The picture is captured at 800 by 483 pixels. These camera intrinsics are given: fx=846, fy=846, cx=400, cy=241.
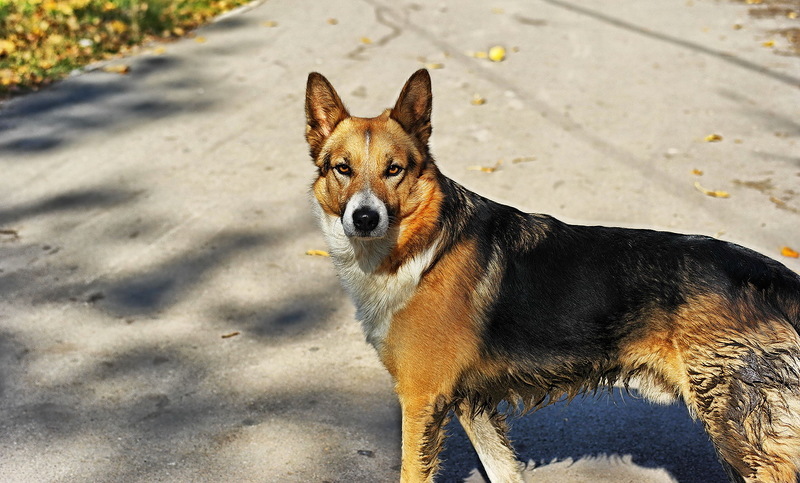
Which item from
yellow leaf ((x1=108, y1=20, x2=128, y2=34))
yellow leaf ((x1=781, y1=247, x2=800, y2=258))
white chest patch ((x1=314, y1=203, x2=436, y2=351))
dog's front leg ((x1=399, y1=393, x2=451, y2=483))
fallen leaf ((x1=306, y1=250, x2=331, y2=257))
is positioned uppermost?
white chest patch ((x1=314, y1=203, x2=436, y2=351))

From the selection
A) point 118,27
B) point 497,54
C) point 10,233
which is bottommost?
point 497,54

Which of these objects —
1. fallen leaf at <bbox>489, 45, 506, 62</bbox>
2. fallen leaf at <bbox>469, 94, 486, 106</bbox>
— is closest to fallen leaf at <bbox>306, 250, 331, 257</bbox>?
fallen leaf at <bbox>469, 94, 486, 106</bbox>

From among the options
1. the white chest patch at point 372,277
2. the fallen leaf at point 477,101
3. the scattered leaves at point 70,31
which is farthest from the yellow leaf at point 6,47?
the white chest patch at point 372,277

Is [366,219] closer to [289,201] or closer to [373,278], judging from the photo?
[373,278]

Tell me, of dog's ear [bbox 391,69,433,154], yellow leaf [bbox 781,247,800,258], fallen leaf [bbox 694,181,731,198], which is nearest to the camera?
dog's ear [bbox 391,69,433,154]

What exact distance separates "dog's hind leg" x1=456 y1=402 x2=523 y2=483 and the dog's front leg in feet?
1.21

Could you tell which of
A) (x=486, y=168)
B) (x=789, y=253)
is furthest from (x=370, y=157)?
(x=486, y=168)

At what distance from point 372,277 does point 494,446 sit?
1.10 m

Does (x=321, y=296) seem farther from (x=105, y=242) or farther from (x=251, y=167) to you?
(x=251, y=167)

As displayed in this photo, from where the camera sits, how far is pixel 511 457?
4.29 m

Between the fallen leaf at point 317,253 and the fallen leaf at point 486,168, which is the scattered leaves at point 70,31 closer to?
the fallen leaf at point 317,253

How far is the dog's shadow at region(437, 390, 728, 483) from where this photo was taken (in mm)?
4488

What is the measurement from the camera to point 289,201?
7789 mm

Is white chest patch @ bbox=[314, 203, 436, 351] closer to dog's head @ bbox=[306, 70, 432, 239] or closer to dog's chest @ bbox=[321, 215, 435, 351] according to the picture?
dog's chest @ bbox=[321, 215, 435, 351]
